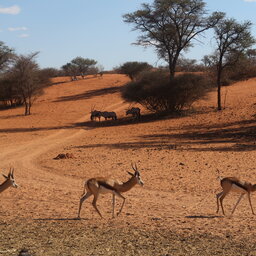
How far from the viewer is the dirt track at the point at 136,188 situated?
791 cm

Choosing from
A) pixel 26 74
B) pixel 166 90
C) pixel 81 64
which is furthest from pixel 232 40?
pixel 81 64

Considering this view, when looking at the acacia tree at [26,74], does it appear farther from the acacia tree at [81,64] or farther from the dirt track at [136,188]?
the acacia tree at [81,64]

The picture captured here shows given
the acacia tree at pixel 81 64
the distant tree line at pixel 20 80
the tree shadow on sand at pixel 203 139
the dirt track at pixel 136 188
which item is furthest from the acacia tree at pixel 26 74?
the acacia tree at pixel 81 64

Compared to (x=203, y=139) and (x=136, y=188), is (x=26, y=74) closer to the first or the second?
(x=203, y=139)

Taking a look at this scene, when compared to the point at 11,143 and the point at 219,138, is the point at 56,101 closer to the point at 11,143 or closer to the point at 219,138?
the point at 11,143

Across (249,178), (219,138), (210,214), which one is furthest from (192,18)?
(210,214)

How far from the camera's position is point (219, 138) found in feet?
76.7

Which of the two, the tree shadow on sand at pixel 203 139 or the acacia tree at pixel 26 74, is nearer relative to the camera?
the tree shadow on sand at pixel 203 139

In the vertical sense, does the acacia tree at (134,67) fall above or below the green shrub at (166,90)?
above

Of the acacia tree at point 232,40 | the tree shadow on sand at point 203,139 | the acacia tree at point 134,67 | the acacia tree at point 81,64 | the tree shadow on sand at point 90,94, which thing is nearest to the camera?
the tree shadow on sand at point 203,139

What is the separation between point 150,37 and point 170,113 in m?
9.24

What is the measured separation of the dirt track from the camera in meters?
7.91

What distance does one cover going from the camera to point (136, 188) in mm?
12750

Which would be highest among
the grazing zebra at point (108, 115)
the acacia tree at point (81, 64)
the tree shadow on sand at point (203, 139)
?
the acacia tree at point (81, 64)
